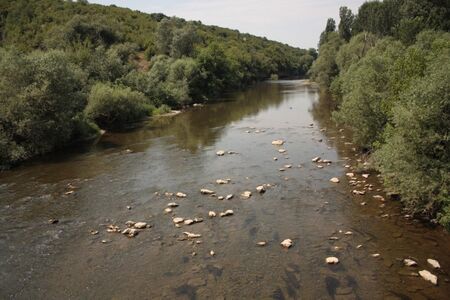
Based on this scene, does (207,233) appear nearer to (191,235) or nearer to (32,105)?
(191,235)

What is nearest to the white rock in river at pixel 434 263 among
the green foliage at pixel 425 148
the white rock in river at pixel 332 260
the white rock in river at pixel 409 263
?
the white rock in river at pixel 409 263

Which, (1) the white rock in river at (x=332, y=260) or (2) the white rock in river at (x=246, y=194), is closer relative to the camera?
(1) the white rock in river at (x=332, y=260)

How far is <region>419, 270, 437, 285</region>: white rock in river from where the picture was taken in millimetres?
14191

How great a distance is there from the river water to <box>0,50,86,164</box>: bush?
2.03 metres

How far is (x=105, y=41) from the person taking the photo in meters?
88.4

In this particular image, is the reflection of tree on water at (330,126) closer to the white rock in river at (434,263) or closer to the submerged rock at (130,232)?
the white rock in river at (434,263)

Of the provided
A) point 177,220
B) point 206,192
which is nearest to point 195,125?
point 206,192

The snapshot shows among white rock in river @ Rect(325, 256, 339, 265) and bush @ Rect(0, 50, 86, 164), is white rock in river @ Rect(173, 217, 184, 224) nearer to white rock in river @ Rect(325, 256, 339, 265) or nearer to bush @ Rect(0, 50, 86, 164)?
white rock in river @ Rect(325, 256, 339, 265)

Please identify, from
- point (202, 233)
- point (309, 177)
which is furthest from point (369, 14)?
point (202, 233)

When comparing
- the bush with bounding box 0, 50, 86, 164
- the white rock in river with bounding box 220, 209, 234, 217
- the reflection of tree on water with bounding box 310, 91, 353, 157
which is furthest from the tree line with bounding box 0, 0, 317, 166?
the reflection of tree on water with bounding box 310, 91, 353, 157

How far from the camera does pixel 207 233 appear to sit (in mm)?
18891

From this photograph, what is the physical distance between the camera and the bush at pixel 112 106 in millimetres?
45625

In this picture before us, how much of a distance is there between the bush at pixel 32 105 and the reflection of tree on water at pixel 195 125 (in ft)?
20.9

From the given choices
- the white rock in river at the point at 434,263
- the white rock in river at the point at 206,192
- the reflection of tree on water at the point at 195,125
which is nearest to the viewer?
the white rock in river at the point at 434,263
